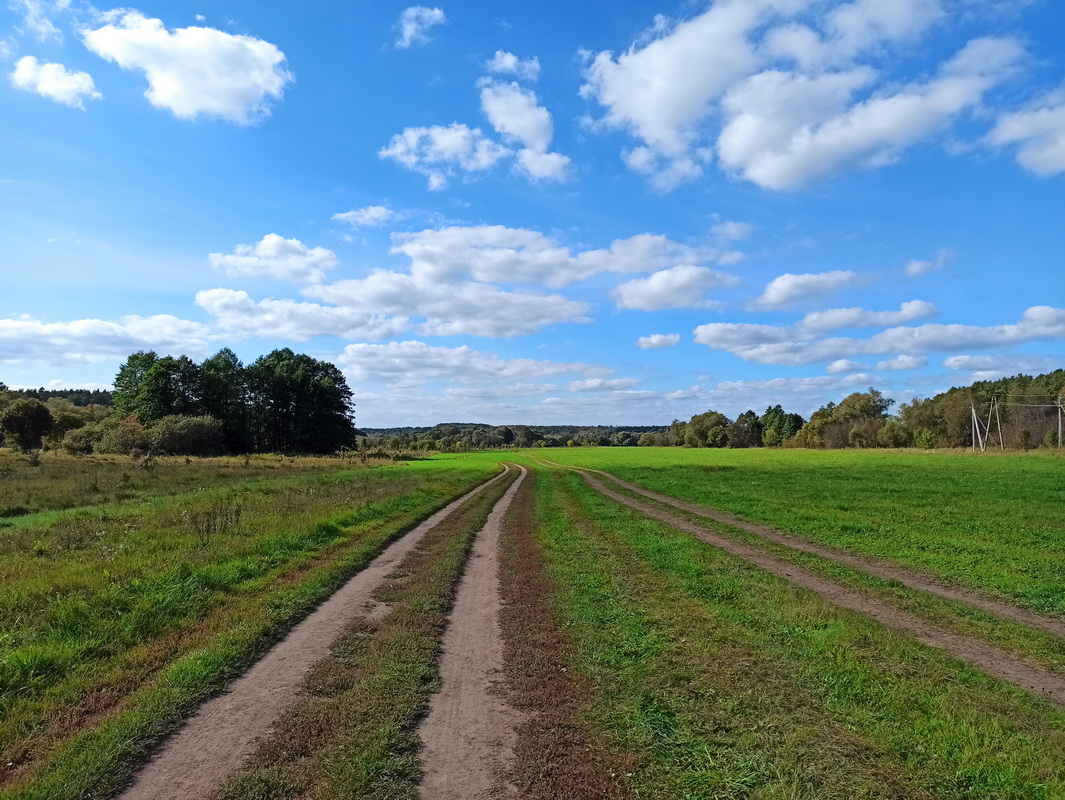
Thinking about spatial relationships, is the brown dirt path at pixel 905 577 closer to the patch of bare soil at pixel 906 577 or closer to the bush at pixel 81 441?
the patch of bare soil at pixel 906 577

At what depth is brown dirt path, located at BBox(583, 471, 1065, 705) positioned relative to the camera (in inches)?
255

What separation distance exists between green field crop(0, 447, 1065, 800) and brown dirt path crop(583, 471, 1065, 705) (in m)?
0.25

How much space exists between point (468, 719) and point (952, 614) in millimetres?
8286

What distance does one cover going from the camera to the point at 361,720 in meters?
5.32

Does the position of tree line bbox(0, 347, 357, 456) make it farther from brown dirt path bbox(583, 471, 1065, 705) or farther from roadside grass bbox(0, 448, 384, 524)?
brown dirt path bbox(583, 471, 1065, 705)

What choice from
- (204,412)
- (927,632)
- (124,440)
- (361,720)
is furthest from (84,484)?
(204,412)

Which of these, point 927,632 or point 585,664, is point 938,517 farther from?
point 585,664

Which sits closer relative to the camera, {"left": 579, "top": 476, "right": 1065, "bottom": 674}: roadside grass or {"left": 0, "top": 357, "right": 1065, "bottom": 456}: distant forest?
{"left": 579, "top": 476, "right": 1065, "bottom": 674}: roadside grass

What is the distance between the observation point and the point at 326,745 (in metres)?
4.84

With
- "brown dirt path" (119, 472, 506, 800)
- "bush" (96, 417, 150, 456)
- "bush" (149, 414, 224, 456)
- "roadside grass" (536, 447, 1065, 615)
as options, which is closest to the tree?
"bush" (96, 417, 150, 456)

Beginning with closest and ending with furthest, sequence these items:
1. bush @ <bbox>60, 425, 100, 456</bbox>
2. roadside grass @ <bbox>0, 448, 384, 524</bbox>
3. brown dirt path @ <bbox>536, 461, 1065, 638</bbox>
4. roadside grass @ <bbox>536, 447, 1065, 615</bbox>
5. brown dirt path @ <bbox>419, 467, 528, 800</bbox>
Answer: brown dirt path @ <bbox>419, 467, 528, 800</bbox> → brown dirt path @ <bbox>536, 461, 1065, 638</bbox> → roadside grass @ <bbox>536, 447, 1065, 615</bbox> → roadside grass @ <bbox>0, 448, 384, 524</bbox> → bush @ <bbox>60, 425, 100, 456</bbox>

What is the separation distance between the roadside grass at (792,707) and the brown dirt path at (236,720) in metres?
3.28

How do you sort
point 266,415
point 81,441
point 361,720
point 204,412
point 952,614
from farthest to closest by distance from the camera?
1. point 266,415
2. point 204,412
3. point 81,441
4. point 952,614
5. point 361,720

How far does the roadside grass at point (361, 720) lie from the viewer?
4281 mm
